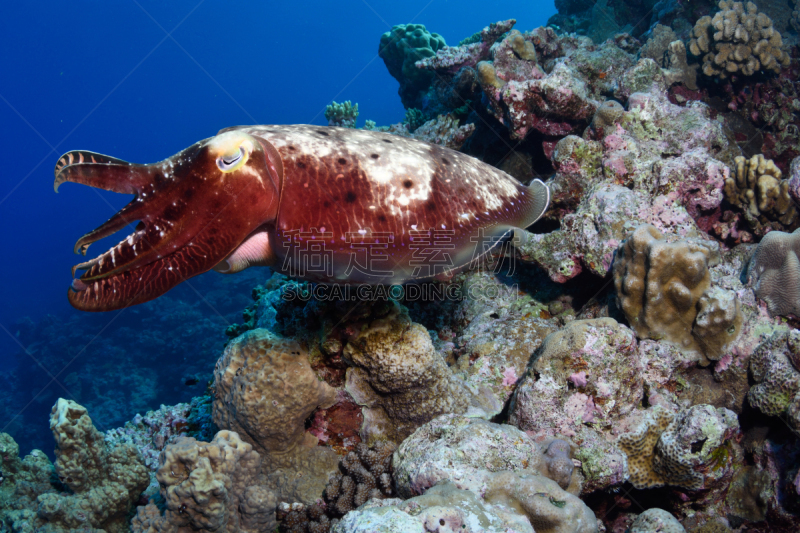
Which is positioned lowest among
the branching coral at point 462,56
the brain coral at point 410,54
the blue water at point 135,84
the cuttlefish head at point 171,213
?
the cuttlefish head at point 171,213

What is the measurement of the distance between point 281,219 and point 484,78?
5598mm

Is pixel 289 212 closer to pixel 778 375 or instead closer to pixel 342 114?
pixel 778 375

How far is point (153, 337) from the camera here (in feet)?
65.6

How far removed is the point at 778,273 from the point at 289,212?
4.85 metres

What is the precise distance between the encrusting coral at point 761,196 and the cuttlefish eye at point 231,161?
5.96 meters

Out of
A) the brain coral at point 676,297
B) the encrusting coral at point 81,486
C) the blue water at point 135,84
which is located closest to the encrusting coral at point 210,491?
the encrusting coral at point 81,486

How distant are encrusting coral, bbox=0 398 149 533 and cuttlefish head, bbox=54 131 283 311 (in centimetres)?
314

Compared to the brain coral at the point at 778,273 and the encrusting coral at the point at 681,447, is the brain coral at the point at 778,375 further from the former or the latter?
the brain coral at the point at 778,273

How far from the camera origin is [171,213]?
195 centimetres

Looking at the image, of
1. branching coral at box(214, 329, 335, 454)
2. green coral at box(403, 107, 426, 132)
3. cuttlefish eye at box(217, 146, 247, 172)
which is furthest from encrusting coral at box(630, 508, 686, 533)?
green coral at box(403, 107, 426, 132)

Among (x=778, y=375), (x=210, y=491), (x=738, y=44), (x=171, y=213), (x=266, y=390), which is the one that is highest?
(x=738, y=44)

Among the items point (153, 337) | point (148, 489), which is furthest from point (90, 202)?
point (148, 489)

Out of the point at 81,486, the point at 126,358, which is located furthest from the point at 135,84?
the point at 81,486

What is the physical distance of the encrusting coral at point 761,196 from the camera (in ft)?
15.8
